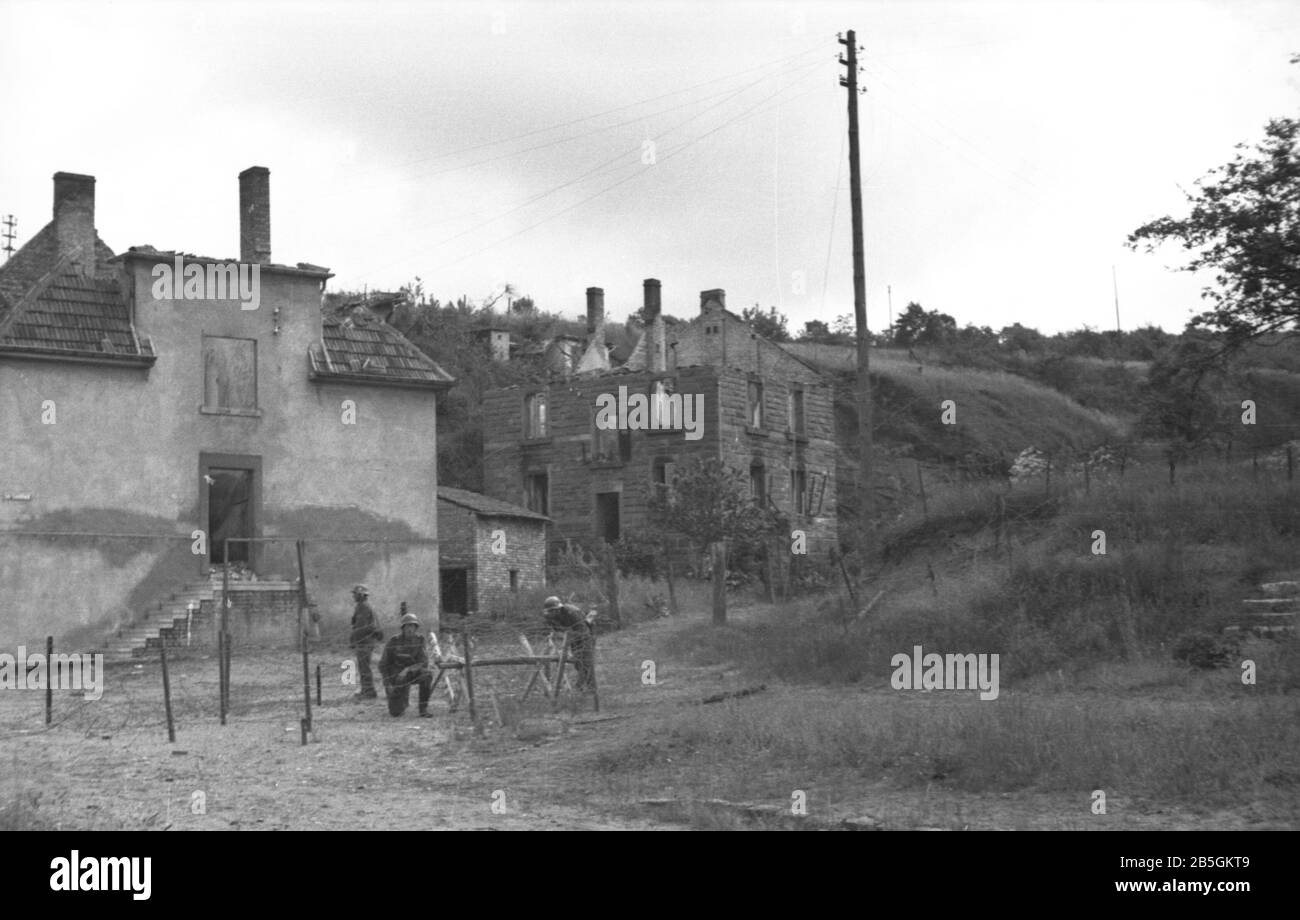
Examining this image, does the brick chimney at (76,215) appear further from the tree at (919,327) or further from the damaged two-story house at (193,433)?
the tree at (919,327)

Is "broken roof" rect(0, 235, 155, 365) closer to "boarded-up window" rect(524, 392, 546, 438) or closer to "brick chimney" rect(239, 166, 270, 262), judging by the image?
"brick chimney" rect(239, 166, 270, 262)

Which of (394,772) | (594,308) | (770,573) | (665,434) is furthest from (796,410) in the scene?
(394,772)

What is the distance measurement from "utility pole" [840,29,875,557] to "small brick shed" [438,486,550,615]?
1347cm

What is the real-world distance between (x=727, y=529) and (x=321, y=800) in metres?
28.0

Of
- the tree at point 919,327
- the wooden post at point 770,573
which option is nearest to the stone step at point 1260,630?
the wooden post at point 770,573

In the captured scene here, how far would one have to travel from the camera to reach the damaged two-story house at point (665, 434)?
49781 mm

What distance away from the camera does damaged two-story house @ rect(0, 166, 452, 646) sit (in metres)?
30.6

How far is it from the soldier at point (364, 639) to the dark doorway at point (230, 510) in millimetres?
10560

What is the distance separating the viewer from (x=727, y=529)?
1651 inches

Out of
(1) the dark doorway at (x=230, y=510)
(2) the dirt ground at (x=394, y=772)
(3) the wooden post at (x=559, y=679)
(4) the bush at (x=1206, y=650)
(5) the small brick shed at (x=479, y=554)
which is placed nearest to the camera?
(2) the dirt ground at (x=394, y=772)

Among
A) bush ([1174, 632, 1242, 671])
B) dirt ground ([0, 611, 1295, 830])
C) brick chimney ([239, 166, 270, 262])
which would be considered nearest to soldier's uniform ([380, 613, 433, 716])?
dirt ground ([0, 611, 1295, 830])

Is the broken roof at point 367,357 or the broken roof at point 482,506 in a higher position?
the broken roof at point 367,357
